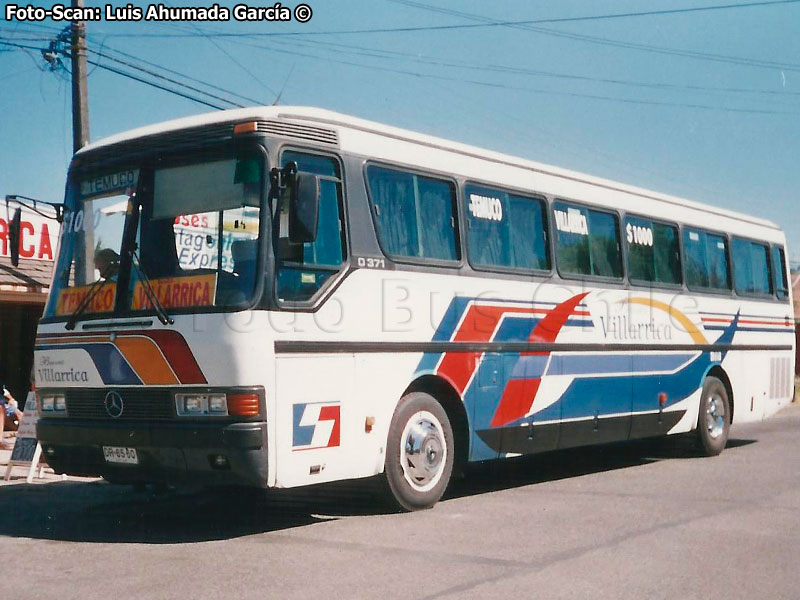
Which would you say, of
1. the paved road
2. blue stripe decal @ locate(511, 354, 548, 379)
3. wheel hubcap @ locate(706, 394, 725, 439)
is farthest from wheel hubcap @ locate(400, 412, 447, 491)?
wheel hubcap @ locate(706, 394, 725, 439)

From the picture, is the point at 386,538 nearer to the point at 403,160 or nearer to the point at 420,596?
the point at 420,596

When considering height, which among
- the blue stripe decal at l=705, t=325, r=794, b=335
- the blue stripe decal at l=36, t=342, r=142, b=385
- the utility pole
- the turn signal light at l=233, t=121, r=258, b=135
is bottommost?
the blue stripe decal at l=36, t=342, r=142, b=385

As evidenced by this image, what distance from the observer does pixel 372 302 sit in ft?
28.7

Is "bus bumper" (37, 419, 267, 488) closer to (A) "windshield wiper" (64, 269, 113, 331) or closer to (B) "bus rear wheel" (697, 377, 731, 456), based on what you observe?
(A) "windshield wiper" (64, 269, 113, 331)

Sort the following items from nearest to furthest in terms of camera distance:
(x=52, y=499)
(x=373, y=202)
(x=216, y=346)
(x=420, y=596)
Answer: (x=420, y=596), (x=216, y=346), (x=373, y=202), (x=52, y=499)

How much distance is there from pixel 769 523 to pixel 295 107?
5.00 meters

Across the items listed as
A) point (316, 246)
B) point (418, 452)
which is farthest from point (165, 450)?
point (418, 452)

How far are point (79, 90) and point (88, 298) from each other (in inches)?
404

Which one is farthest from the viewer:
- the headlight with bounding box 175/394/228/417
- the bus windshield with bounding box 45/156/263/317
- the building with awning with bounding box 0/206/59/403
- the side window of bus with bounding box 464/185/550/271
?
the building with awning with bounding box 0/206/59/403

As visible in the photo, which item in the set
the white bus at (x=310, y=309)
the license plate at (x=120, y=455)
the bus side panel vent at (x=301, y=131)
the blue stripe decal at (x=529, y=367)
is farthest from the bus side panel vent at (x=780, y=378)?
the license plate at (x=120, y=455)

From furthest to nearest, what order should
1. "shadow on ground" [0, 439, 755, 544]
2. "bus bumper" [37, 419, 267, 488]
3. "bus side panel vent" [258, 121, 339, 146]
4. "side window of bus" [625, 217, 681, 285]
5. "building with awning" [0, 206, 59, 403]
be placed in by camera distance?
1. "building with awning" [0, 206, 59, 403]
2. "side window of bus" [625, 217, 681, 285]
3. "shadow on ground" [0, 439, 755, 544]
4. "bus side panel vent" [258, 121, 339, 146]
5. "bus bumper" [37, 419, 267, 488]

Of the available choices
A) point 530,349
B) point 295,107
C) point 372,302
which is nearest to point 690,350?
point 530,349

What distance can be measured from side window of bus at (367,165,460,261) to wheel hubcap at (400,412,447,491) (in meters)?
1.46

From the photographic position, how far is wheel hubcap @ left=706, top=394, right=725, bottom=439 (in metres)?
14.1
